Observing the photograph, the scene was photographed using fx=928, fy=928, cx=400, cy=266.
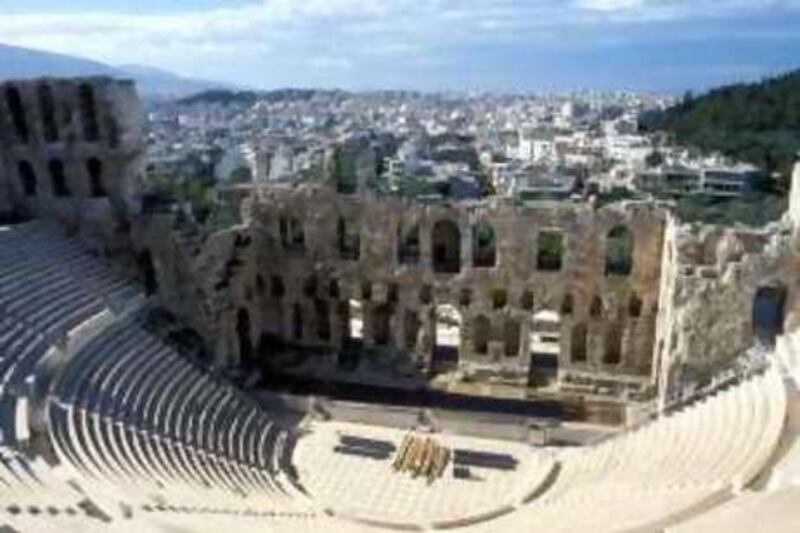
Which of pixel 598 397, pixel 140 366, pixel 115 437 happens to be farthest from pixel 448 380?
pixel 115 437

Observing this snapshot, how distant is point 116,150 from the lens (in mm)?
31750

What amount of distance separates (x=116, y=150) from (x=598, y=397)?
18339 mm

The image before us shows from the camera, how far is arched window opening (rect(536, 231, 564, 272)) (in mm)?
32325

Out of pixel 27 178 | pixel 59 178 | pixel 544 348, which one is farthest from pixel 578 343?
pixel 27 178

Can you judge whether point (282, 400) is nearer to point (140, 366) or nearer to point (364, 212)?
point (140, 366)

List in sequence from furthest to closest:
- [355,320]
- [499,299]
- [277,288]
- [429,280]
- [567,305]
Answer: [355,320], [277,288], [429,280], [499,299], [567,305]

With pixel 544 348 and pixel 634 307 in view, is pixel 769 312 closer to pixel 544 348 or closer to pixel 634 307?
pixel 634 307

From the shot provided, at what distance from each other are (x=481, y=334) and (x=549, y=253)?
5178mm

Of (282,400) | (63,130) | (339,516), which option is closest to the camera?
(339,516)

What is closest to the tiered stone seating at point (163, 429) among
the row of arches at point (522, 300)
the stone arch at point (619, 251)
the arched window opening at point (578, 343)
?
the row of arches at point (522, 300)

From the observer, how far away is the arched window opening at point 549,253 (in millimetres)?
32325

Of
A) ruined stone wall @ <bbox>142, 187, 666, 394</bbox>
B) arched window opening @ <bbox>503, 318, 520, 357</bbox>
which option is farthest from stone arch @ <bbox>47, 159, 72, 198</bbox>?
arched window opening @ <bbox>503, 318, 520, 357</bbox>

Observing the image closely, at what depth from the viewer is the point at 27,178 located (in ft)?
106

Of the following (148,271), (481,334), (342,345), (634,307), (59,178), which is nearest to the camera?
(634,307)
